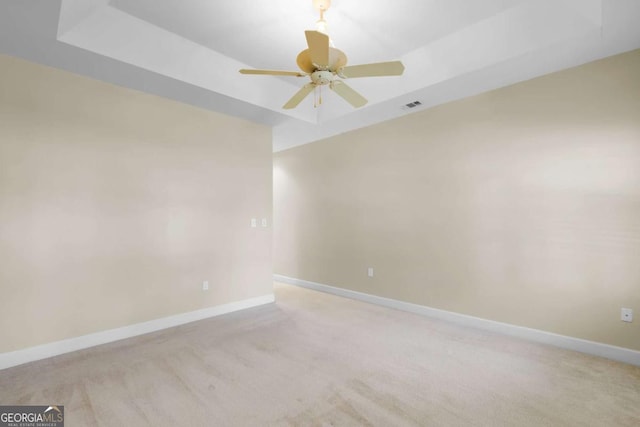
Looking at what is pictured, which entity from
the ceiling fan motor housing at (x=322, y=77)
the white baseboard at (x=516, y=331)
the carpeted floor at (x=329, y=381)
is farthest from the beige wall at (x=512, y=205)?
the ceiling fan motor housing at (x=322, y=77)

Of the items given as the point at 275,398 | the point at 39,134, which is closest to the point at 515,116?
the point at 275,398

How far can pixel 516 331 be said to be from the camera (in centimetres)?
308

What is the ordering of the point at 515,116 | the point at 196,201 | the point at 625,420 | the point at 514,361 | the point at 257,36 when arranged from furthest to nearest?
the point at 196,201
the point at 515,116
the point at 257,36
the point at 514,361
the point at 625,420

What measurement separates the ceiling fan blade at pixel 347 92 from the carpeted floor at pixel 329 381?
225cm

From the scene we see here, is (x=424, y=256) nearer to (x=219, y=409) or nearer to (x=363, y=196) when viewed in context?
(x=363, y=196)

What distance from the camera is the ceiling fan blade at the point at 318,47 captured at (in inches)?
69.2

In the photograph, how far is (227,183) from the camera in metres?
4.07

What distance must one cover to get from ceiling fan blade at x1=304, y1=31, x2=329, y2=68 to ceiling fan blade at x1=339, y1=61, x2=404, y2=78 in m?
0.17

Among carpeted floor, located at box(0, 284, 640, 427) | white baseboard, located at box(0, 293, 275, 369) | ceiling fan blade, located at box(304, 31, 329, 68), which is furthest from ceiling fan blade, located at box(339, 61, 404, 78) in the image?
white baseboard, located at box(0, 293, 275, 369)

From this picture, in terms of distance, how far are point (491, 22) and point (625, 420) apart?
3099mm

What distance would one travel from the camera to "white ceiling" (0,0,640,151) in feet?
7.59

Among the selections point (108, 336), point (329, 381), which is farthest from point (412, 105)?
point (108, 336)

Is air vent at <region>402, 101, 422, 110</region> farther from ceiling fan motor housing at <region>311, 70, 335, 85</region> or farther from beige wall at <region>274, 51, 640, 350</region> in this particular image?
ceiling fan motor housing at <region>311, 70, 335, 85</region>

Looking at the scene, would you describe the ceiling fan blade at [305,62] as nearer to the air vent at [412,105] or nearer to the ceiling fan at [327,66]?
the ceiling fan at [327,66]
